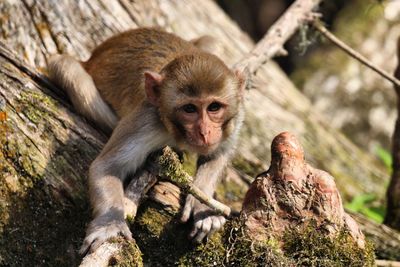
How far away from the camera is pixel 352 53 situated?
26.4 feet

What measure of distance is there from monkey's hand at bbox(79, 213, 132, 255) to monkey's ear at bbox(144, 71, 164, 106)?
4.39 feet

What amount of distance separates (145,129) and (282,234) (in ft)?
6.03

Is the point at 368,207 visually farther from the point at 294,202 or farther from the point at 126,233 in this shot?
the point at 126,233

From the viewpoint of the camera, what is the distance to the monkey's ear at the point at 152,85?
659cm

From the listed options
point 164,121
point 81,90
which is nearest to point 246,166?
point 81,90

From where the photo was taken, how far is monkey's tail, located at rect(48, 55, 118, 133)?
734cm

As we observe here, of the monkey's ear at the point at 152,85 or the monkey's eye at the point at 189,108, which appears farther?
the monkey's ear at the point at 152,85

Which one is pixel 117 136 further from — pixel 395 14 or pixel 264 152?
pixel 395 14

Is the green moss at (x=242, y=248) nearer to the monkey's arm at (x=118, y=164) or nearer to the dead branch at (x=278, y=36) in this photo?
the monkey's arm at (x=118, y=164)

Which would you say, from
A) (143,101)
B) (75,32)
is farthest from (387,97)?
(143,101)

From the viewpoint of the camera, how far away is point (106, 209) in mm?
5906

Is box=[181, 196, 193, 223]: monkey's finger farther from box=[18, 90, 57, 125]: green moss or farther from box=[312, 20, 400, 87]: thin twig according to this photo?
box=[312, 20, 400, 87]: thin twig

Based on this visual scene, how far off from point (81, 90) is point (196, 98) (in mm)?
1709

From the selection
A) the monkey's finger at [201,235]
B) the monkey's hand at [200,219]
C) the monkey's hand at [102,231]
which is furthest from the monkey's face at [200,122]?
the monkey's hand at [102,231]
